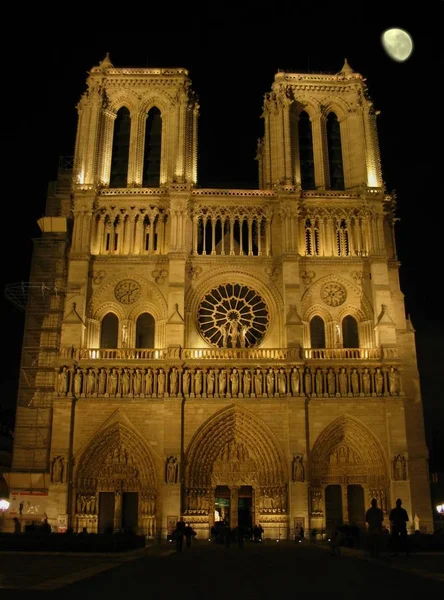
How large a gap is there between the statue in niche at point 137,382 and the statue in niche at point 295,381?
634cm

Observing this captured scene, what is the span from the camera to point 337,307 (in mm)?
30938

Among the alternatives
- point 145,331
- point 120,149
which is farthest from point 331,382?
point 120,149

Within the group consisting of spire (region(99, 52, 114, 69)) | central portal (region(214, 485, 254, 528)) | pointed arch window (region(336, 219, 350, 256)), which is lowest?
central portal (region(214, 485, 254, 528))

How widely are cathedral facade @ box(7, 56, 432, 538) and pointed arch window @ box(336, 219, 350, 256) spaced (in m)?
0.07

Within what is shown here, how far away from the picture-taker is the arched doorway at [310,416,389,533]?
28.1 metres

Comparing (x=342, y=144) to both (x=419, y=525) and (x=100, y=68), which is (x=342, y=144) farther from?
(x=419, y=525)

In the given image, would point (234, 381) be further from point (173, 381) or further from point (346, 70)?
point (346, 70)

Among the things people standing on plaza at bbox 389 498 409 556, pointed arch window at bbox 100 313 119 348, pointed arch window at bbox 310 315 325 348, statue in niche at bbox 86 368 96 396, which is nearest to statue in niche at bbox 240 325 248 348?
pointed arch window at bbox 310 315 325 348

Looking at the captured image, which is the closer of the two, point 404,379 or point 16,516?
point 16,516

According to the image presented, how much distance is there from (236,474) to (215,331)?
638cm

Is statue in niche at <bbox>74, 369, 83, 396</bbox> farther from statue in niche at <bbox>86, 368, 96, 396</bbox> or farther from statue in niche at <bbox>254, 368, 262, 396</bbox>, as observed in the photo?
statue in niche at <bbox>254, 368, 262, 396</bbox>

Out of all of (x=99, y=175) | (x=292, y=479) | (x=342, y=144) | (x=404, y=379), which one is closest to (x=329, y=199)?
(x=342, y=144)

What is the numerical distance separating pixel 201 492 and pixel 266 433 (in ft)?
11.8

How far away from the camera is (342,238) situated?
32031 mm
